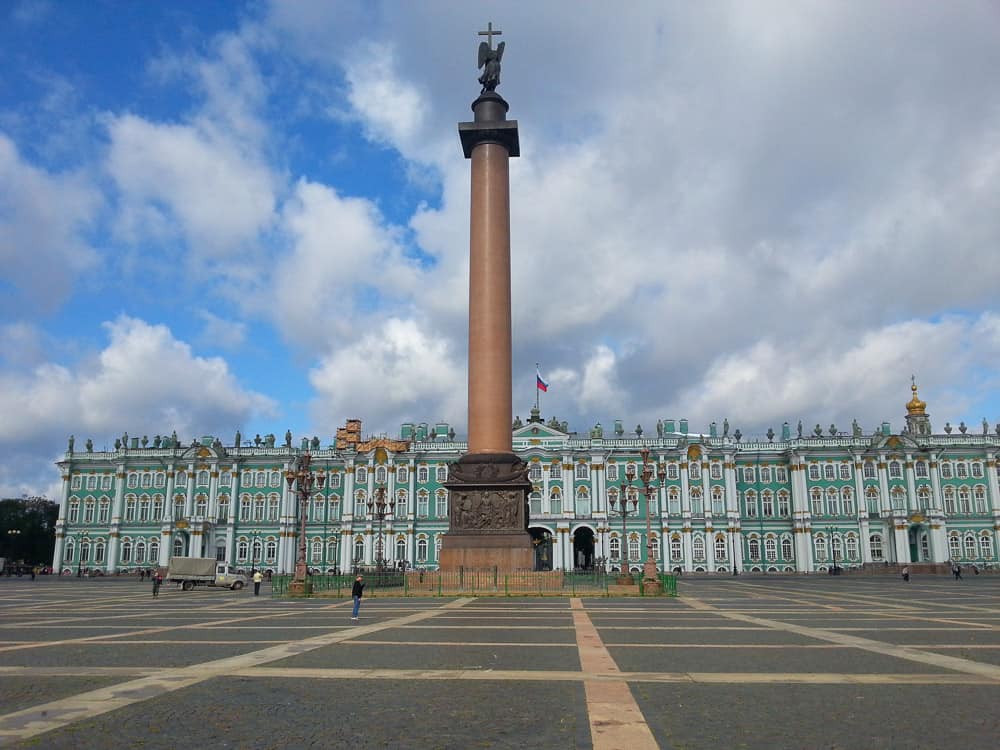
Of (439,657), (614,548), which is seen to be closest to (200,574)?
(614,548)

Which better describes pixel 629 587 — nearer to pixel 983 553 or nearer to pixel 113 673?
pixel 113 673

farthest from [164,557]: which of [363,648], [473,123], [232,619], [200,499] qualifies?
[363,648]

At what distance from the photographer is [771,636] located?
657 inches

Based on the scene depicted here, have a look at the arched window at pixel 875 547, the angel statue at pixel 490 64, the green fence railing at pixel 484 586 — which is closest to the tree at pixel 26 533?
the green fence railing at pixel 484 586

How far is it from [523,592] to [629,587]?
18.9 feet

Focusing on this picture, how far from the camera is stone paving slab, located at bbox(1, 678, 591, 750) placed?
728cm

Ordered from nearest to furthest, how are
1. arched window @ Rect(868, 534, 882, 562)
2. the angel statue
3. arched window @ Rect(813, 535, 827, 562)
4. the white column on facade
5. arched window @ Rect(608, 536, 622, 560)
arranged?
the angel statue → the white column on facade → arched window @ Rect(608, 536, 622, 560) → arched window @ Rect(868, 534, 882, 562) → arched window @ Rect(813, 535, 827, 562)

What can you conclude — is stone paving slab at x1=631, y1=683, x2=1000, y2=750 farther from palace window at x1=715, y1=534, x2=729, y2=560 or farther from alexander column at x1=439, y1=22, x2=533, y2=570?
palace window at x1=715, y1=534, x2=729, y2=560

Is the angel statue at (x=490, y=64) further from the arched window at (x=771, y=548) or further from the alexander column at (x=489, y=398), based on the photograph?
the arched window at (x=771, y=548)

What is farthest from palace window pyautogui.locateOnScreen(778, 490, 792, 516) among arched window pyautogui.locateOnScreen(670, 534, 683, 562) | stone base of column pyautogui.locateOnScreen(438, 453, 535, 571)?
stone base of column pyautogui.locateOnScreen(438, 453, 535, 571)

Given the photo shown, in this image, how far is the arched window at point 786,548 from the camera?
278ft

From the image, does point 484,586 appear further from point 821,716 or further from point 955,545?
point 955,545

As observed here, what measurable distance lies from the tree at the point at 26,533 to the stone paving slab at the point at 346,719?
10381 centimetres

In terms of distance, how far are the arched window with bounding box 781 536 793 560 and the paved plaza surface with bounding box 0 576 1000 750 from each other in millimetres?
68515
